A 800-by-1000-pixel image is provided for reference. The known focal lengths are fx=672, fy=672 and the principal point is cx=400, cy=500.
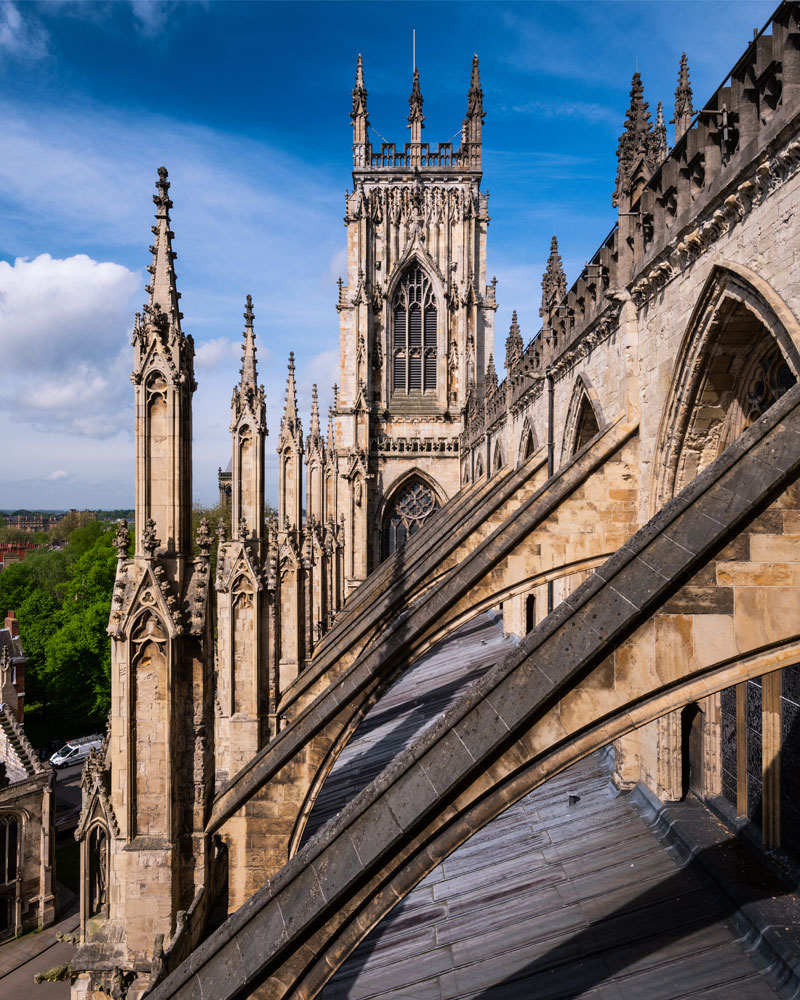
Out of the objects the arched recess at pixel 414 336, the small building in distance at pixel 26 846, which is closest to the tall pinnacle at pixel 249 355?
the small building in distance at pixel 26 846

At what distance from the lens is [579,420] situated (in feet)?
34.7

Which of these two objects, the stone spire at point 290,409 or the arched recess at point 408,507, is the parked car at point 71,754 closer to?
the arched recess at point 408,507

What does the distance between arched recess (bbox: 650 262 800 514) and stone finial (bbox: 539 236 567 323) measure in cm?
580

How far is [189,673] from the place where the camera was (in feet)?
21.6

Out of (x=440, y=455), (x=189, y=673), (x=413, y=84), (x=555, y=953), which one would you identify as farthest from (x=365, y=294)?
(x=555, y=953)

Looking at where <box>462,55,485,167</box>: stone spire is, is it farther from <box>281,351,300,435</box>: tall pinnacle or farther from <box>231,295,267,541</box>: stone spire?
<box>231,295,267,541</box>: stone spire

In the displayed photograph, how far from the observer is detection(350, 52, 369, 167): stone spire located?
3134 cm

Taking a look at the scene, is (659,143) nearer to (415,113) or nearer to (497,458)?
(497,458)

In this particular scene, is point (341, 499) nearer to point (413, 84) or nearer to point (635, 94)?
point (413, 84)

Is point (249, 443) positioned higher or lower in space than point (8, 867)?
higher

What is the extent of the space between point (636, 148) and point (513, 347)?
10.5 metres

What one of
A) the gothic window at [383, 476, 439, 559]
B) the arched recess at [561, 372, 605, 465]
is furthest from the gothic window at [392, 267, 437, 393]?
the arched recess at [561, 372, 605, 465]

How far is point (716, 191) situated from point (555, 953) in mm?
6175

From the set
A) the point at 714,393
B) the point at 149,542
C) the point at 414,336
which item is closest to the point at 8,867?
the point at 149,542
